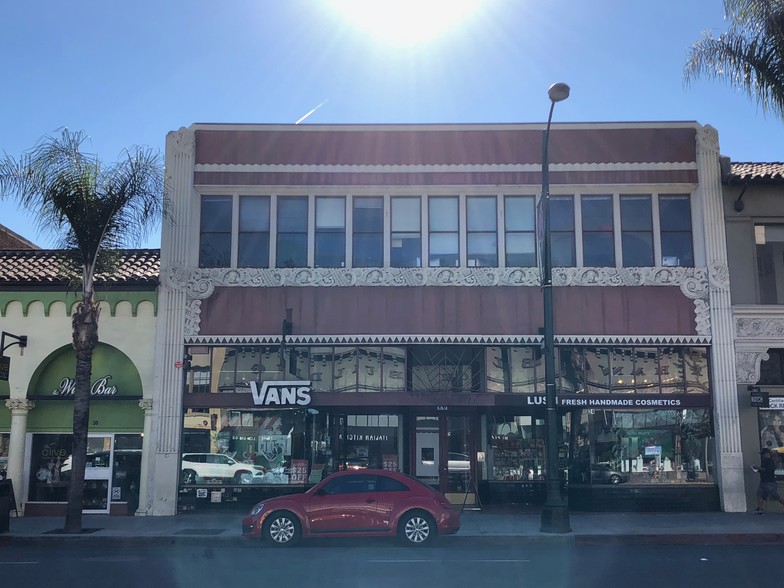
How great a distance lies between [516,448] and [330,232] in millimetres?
7339

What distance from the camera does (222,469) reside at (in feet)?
63.5

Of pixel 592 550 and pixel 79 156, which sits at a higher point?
pixel 79 156

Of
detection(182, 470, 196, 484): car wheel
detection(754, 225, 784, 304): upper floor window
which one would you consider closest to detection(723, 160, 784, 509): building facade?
detection(754, 225, 784, 304): upper floor window

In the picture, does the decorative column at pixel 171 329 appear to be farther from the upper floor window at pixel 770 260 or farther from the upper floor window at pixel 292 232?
the upper floor window at pixel 770 260

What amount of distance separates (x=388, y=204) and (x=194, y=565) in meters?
10.7

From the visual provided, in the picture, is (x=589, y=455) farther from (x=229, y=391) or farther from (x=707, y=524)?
(x=229, y=391)

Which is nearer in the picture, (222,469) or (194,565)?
(194,565)

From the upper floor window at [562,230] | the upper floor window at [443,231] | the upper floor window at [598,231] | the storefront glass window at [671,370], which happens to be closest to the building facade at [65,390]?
the upper floor window at [443,231]

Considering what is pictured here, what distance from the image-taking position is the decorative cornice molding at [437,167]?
65.8ft

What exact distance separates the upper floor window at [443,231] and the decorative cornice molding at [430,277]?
0.43 metres

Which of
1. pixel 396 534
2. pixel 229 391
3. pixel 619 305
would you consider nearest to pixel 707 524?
pixel 619 305

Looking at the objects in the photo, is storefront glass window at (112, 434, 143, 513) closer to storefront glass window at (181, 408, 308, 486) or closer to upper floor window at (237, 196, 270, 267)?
storefront glass window at (181, 408, 308, 486)

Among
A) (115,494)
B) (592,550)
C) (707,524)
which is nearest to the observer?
(592,550)

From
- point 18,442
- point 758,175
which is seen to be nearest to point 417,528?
point 18,442
